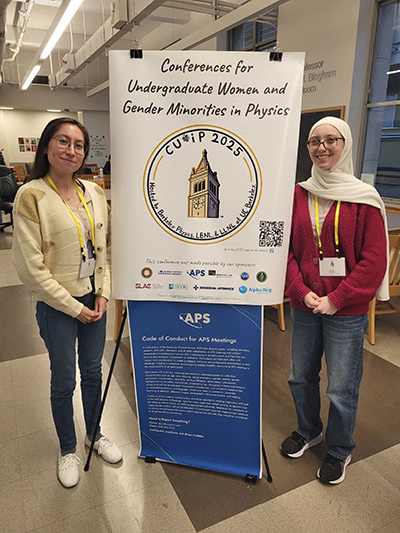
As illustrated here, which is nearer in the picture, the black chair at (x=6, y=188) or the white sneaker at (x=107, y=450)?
the white sneaker at (x=107, y=450)

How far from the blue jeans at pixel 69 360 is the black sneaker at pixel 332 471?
1156mm

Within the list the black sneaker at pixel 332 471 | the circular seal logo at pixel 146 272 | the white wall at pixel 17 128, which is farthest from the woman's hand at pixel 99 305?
the white wall at pixel 17 128

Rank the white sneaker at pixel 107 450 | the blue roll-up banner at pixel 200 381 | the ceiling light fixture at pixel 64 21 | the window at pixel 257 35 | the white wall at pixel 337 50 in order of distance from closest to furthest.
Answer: the blue roll-up banner at pixel 200 381
the white sneaker at pixel 107 450
the ceiling light fixture at pixel 64 21
the white wall at pixel 337 50
the window at pixel 257 35

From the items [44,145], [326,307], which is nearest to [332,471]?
[326,307]

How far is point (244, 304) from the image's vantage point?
1.59m

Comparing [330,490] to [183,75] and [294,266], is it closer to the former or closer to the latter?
[294,266]

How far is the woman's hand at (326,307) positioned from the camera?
1594 millimetres

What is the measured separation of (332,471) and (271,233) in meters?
1.20

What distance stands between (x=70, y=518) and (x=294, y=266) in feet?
4.82

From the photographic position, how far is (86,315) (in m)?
1.62

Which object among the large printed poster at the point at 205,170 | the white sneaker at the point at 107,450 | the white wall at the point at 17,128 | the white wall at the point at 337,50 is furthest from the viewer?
the white wall at the point at 17,128

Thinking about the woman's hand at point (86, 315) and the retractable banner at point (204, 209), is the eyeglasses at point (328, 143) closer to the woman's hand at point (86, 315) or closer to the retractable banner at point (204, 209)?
the retractable banner at point (204, 209)

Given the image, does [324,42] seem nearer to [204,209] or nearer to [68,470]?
[204,209]

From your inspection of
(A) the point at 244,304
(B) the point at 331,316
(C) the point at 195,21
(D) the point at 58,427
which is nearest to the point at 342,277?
(B) the point at 331,316
